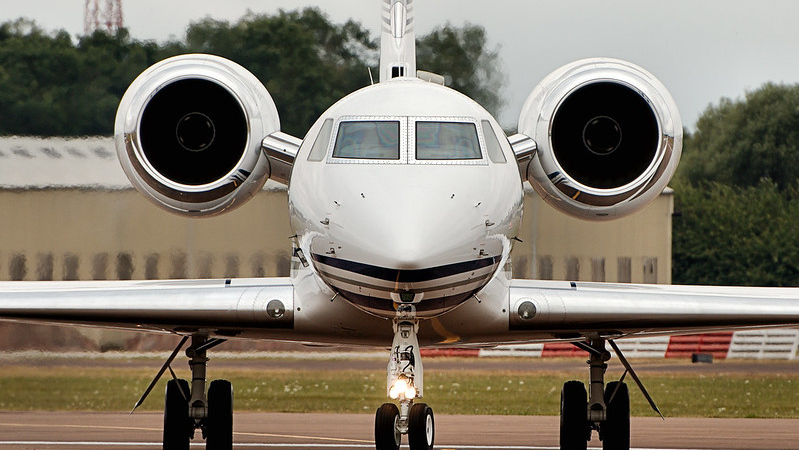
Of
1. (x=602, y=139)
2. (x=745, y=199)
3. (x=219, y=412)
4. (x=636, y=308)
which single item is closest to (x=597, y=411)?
(x=636, y=308)

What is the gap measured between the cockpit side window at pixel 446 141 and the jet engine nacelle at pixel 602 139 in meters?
2.27

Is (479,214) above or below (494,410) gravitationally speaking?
above

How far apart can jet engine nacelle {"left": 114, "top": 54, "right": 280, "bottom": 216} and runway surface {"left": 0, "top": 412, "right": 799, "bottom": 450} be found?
3.29m

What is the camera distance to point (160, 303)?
1233cm

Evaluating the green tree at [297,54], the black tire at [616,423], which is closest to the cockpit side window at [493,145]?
the black tire at [616,423]

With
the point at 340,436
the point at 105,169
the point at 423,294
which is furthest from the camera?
the point at 105,169

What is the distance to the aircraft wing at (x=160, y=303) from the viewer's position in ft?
39.9

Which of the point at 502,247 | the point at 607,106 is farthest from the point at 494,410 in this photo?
the point at 502,247

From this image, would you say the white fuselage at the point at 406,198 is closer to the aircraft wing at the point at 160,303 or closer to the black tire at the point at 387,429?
the black tire at the point at 387,429

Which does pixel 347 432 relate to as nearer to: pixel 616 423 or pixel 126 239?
pixel 616 423

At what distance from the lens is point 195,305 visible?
→ 12.3m

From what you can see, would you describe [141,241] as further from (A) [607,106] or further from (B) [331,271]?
(B) [331,271]

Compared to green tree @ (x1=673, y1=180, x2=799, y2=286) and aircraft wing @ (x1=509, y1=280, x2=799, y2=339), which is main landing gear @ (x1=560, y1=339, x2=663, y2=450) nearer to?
aircraft wing @ (x1=509, y1=280, x2=799, y2=339)

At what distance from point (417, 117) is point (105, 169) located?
1050 centimetres
